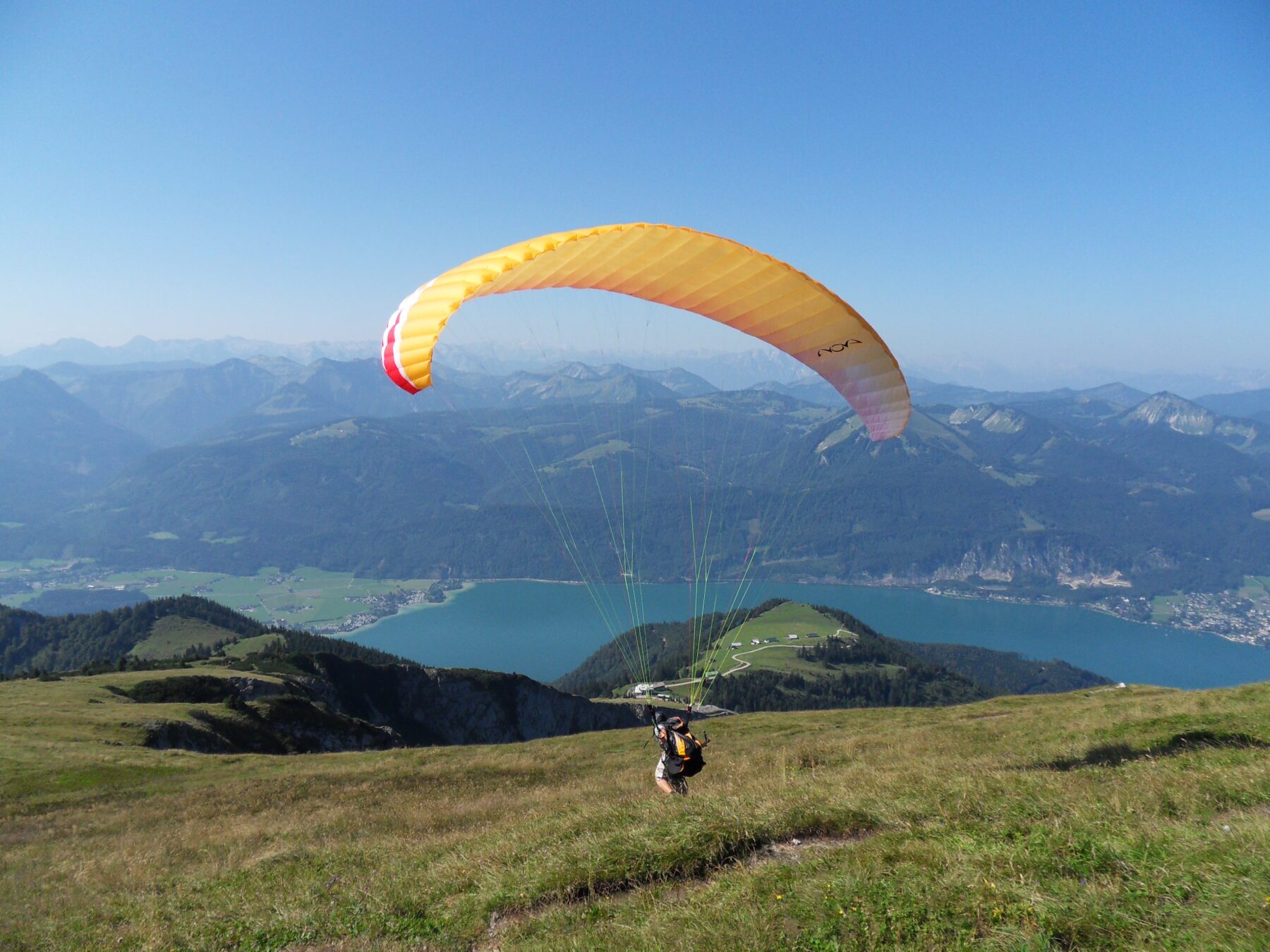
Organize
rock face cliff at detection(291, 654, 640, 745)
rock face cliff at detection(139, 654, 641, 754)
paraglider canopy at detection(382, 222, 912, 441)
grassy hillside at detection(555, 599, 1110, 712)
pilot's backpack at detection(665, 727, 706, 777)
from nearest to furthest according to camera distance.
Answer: pilot's backpack at detection(665, 727, 706, 777) → paraglider canopy at detection(382, 222, 912, 441) → rock face cliff at detection(139, 654, 641, 754) → rock face cliff at detection(291, 654, 640, 745) → grassy hillside at detection(555, 599, 1110, 712)

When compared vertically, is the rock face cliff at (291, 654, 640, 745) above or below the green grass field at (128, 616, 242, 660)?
above

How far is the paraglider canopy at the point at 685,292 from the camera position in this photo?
12641mm

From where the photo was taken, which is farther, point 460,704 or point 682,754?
point 460,704

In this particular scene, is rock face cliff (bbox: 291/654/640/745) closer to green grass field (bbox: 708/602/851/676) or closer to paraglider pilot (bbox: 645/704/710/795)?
green grass field (bbox: 708/602/851/676)

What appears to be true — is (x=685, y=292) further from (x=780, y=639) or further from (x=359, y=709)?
(x=780, y=639)

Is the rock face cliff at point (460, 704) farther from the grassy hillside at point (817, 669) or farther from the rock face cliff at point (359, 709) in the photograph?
the grassy hillside at point (817, 669)

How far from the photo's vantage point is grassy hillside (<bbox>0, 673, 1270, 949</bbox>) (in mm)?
5500

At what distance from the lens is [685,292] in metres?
15.9

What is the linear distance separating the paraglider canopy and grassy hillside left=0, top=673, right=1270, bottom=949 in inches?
313

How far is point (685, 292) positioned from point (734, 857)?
1198 centimetres

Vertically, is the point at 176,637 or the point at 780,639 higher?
the point at 176,637

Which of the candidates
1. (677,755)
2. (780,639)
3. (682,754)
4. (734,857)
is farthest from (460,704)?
(780,639)

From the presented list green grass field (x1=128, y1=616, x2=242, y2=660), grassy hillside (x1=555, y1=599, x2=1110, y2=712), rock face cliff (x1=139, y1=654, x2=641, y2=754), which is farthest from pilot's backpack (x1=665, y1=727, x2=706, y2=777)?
green grass field (x1=128, y1=616, x2=242, y2=660)

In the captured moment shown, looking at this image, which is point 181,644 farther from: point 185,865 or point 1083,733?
point 1083,733
